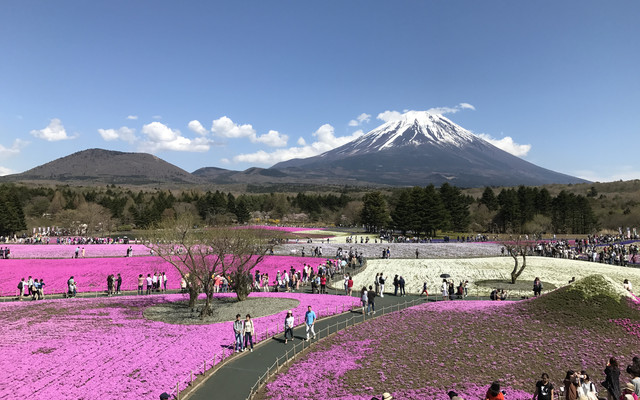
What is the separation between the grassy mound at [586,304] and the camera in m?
17.8

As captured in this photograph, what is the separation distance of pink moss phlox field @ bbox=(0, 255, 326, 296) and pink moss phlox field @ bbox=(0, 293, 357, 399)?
815 cm

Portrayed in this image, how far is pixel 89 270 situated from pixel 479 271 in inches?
1579

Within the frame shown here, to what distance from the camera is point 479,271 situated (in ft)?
138

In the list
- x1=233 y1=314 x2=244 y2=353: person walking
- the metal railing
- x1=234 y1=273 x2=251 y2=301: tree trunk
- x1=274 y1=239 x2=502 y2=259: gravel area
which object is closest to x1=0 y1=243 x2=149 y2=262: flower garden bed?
x1=274 y1=239 x2=502 y2=259: gravel area

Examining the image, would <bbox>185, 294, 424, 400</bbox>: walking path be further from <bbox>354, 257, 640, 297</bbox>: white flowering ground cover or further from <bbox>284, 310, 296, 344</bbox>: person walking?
<bbox>354, 257, 640, 297</bbox>: white flowering ground cover

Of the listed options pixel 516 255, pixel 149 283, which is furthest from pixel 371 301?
pixel 516 255

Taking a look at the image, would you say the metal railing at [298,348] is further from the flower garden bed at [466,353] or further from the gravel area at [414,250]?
the gravel area at [414,250]

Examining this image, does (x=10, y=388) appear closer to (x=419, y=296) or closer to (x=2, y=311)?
(x=2, y=311)

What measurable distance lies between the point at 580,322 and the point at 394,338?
27.6 feet

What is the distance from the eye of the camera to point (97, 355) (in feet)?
54.3

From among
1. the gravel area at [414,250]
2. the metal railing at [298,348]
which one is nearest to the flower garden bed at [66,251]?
the gravel area at [414,250]

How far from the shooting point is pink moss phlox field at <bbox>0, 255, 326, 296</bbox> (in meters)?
33.5

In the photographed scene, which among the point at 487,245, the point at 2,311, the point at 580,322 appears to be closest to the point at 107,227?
the point at 2,311

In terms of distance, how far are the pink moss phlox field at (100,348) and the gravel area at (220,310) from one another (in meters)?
0.80
